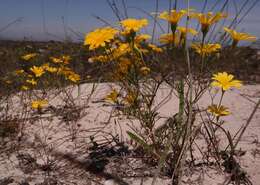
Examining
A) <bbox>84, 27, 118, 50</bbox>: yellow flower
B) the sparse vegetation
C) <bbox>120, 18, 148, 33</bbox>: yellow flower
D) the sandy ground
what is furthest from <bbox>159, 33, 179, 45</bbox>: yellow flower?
the sandy ground

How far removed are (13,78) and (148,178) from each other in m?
3.18

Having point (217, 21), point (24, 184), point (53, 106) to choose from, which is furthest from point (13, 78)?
point (217, 21)

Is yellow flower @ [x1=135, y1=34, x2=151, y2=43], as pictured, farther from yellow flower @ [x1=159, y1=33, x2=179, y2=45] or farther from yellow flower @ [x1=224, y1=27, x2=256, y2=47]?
yellow flower @ [x1=224, y1=27, x2=256, y2=47]

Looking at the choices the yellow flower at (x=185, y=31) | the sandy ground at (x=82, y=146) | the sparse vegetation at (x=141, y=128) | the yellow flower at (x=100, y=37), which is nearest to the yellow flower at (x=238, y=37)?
the sparse vegetation at (x=141, y=128)

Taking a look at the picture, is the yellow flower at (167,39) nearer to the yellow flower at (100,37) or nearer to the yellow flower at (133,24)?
the yellow flower at (133,24)

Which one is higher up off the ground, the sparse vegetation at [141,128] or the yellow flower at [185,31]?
the yellow flower at [185,31]

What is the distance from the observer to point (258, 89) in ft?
11.5

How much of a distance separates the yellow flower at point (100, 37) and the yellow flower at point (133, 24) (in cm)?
8

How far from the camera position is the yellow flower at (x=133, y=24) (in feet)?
4.58

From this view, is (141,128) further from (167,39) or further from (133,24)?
(133,24)

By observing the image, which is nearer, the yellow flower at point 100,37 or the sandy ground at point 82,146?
the yellow flower at point 100,37

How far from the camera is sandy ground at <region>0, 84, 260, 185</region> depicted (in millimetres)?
1561

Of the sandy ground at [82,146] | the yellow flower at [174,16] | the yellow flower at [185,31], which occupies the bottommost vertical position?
the sandy ground at [82,146]

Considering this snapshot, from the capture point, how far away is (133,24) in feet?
4.66
